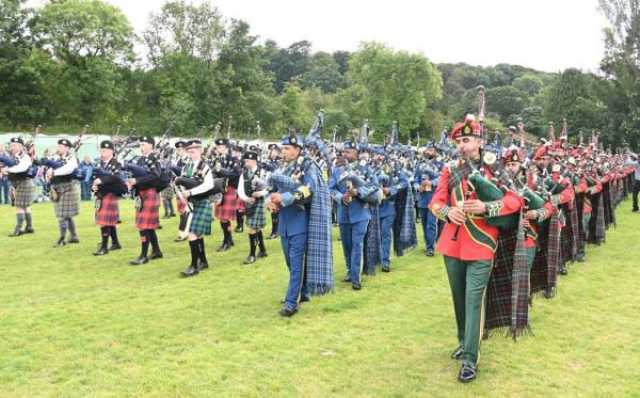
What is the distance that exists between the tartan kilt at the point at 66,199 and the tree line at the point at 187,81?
872 inches

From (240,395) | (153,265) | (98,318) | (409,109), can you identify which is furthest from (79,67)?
(240,395)

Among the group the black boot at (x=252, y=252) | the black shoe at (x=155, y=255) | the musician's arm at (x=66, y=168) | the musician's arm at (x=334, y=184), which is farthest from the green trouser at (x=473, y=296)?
the musician's arm at (x=66, y=168)

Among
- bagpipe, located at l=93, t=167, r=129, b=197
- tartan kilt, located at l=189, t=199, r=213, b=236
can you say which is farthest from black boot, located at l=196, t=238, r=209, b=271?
bagpipe, located at l=93, t=167, r=129, b=197

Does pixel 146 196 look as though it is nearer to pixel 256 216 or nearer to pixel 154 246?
pixel 154 246

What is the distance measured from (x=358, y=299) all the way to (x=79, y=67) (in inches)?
1559

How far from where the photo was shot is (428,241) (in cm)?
1096

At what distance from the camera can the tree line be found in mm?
39469

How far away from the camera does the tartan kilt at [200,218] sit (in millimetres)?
8789

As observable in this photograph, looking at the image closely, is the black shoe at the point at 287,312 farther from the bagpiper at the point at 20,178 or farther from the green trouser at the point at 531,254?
the bagpiper at the point at 20,178

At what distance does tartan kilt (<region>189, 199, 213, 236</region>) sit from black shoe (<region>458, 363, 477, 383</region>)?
4.96 meters

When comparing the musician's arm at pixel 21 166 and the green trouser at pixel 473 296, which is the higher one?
the musician's arm at pixel 21 166

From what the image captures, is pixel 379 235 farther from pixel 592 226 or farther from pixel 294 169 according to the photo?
pixel 592 226

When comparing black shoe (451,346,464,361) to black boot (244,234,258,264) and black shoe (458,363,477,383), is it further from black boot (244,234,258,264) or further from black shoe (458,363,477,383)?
black boot (244,234,258,264)

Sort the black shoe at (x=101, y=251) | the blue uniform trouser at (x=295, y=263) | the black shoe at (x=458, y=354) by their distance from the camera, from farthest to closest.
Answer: the black shoe at (x=101, y=251)
the blue uniform trouser at (x=295, y=263)
the black shoe at (x=458, y=354)
